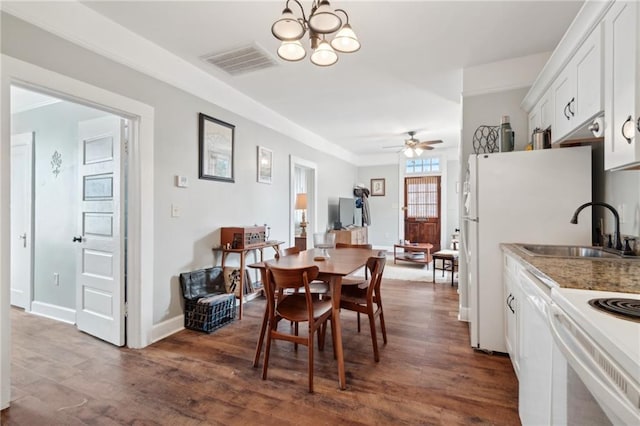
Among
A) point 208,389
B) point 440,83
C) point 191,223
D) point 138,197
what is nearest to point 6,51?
point 138,197

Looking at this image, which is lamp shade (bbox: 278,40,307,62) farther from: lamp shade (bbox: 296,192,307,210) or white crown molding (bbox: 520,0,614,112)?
lamp shade (bbox: 296,192,307,210)

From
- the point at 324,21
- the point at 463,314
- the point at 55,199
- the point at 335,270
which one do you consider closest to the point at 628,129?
the point at 324,21

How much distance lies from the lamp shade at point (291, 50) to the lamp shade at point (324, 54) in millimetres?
88

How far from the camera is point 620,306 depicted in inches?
35.3

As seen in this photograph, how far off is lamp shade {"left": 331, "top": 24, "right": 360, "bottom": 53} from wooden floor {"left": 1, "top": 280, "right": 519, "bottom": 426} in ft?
7.31

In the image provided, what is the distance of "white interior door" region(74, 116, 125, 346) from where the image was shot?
2680 mm

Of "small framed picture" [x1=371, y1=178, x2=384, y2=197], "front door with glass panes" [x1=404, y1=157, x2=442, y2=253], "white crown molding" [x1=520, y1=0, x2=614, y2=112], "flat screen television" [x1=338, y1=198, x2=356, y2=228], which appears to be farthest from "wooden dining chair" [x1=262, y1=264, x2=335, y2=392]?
"small framed picture" [x1=371, y1=178, x2=384, y2=197]

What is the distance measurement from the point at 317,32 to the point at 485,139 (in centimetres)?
232

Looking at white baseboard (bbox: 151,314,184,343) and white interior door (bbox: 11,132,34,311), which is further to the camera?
white interior door (bbox: 11,132,34,311)

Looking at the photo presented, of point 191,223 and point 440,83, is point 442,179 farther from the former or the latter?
point 191,223

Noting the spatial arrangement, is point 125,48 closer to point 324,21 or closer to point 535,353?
point 324,21

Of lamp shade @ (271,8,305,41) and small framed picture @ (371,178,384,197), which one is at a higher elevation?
lamp shade @ (271,8,305,41)

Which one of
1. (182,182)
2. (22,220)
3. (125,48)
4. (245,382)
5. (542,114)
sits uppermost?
(125,48)

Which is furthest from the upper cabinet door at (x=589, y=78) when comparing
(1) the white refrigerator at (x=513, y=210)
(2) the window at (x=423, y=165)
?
(2) the window at (x=423, y=165)
